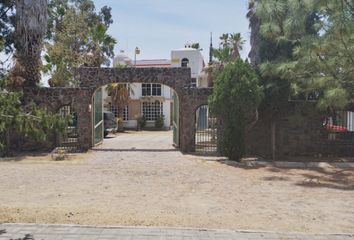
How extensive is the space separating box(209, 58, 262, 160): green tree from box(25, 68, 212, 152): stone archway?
3.21m

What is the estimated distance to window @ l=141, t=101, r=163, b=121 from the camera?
42688mm

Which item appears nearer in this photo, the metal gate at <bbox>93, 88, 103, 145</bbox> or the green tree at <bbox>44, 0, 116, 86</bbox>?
→ the metal gate at <bbox>93, 88, 103, 145</bbox>

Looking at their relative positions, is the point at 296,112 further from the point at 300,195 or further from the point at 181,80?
the point at 300,195

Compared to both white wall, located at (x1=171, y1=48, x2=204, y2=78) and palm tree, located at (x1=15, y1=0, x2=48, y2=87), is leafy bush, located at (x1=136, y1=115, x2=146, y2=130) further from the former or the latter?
palm tree, located at (x1=15, y1=0, x2=48, y2=87)

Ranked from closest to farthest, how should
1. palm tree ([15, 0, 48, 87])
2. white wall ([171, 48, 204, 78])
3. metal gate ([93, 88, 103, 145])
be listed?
palm tree ([15, 0, 48, 87])
metal gate ([93, 88, 103, 145])
white wall ([171, 48, 204, 78])

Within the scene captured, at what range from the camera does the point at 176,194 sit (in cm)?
1075

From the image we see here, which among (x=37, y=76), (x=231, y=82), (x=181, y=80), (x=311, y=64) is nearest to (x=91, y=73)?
(x=37, y=76)

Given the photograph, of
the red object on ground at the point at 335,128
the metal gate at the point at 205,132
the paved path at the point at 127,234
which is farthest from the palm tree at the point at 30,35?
the paved path at the point at 127,234

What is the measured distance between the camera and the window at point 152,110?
42.7m

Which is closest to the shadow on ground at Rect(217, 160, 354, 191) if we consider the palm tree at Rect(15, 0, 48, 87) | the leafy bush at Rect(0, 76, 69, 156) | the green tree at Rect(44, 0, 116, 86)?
the leafy bush at Rect(0, 76, 69, 156)

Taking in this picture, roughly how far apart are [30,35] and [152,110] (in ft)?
76.0

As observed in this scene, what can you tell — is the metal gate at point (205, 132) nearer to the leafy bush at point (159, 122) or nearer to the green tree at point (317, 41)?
the green tree at point (317, 41)

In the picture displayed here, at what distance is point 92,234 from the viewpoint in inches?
268

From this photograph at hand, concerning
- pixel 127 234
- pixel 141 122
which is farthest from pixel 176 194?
pixel 141 122
